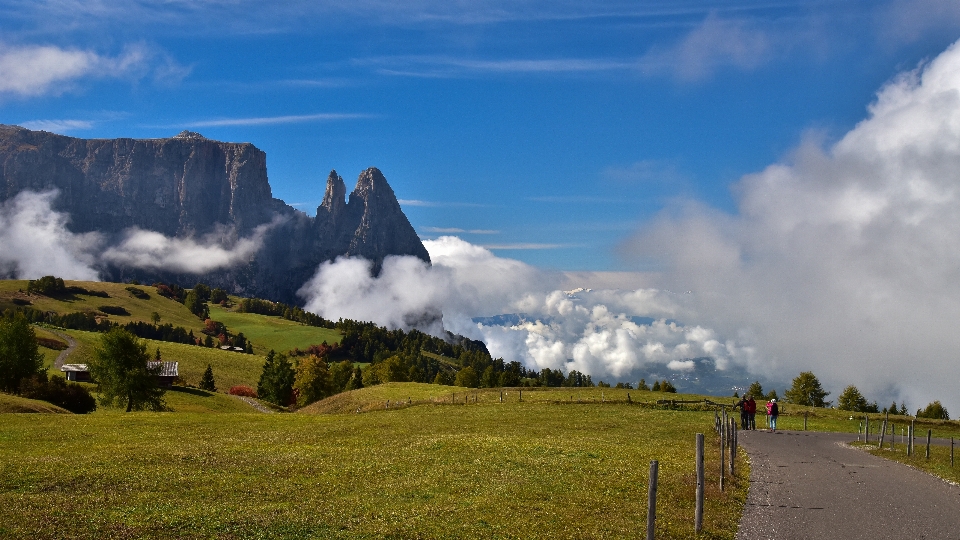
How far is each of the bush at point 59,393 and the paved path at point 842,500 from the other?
95.9 metres

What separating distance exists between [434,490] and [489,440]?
16943 millimetres

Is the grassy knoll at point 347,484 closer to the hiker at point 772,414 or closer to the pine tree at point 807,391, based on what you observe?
the hiker at point 772,414

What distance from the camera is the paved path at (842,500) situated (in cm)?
2178

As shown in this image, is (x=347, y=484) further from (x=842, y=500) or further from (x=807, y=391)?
(x=807, y=391)

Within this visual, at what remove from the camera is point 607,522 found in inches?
857

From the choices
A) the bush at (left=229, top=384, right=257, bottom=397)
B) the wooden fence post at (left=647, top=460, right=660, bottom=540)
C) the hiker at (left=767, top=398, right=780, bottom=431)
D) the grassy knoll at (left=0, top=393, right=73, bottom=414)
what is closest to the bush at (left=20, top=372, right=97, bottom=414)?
the grassy knoll at (left=0, top=393, right=73, bottom=414)

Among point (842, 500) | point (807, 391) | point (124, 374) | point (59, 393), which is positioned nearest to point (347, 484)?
point (842, 500)

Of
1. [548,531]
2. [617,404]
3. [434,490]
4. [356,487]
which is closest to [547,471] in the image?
[434,490]

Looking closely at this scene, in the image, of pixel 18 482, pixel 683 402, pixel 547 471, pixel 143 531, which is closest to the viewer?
pixel 143 531

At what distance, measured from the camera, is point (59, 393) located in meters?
100

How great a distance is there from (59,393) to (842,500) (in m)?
105

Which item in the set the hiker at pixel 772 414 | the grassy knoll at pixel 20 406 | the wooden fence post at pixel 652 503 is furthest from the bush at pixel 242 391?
the wooden fence post at pixel 652 503

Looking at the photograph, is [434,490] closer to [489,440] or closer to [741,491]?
[741,491]

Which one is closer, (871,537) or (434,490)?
(871,537)
